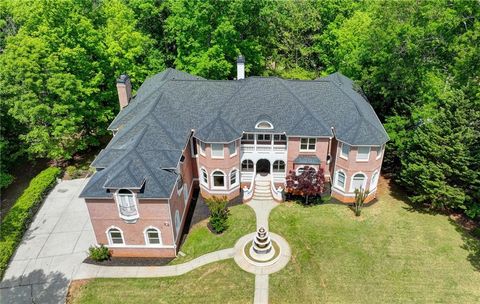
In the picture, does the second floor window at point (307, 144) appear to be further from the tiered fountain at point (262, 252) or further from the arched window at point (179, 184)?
the arched window at point (179, 184)

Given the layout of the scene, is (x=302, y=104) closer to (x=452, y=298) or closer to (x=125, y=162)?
(x=125, y=162)

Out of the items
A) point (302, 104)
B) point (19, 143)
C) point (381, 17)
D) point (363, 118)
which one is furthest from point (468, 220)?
point (19, 143)

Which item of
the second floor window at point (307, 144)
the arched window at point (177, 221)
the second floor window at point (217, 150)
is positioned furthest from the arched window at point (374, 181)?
the arched window at point (177, 221)

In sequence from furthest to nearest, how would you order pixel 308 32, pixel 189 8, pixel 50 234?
pixel 308 32, pixel 189 8, pixel 50 234

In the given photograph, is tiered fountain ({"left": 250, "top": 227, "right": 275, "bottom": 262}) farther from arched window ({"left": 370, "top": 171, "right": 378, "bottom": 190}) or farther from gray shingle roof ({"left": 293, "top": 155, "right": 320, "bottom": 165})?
arched window ({"left": 370, "top": 171, "right": 378, "bottom": 190})

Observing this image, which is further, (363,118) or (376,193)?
(376,193)

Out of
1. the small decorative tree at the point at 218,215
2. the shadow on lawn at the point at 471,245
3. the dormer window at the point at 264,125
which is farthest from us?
the dormer window at the point at 264,125

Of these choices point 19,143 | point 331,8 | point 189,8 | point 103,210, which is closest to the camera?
point 103,210
